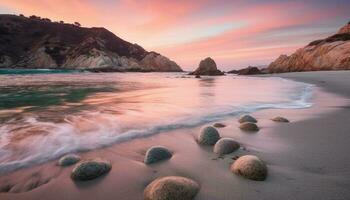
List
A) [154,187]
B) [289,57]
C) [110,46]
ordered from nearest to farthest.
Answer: [154,187] < [289,57] < [110,46]

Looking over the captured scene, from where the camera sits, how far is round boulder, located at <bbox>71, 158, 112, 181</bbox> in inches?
122

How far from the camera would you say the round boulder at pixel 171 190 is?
248cm

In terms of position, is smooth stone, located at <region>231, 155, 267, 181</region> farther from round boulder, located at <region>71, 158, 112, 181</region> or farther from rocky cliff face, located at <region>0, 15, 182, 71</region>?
rocky cliff face, located at <region>0, 15, 182, 71</region>

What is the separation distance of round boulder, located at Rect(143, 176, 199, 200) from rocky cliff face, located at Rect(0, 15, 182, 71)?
8386 cm

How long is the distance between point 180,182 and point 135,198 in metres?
0.55

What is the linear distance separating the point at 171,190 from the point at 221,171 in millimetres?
967

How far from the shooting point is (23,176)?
3.29m

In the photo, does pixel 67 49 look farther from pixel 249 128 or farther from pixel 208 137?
pixel 208 137

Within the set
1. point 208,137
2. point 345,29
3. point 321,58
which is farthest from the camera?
point 345,29

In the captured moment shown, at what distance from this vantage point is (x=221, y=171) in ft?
10.5

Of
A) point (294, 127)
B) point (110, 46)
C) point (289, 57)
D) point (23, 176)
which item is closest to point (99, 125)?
point (23, 176)

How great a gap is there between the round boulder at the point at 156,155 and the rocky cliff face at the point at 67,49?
271 ft

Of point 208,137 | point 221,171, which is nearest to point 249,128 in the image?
point 208,137

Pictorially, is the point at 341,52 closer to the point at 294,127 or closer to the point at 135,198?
the point at 294,127
